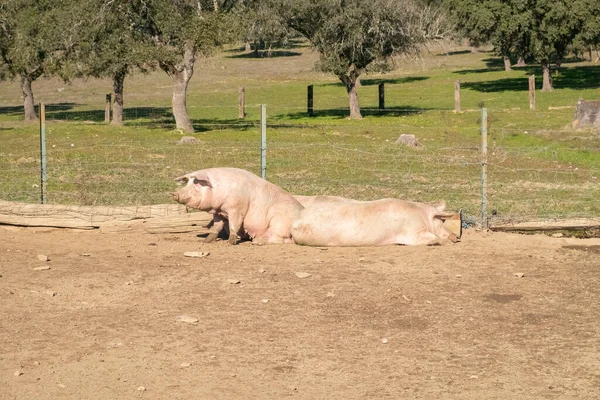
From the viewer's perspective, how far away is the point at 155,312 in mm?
8766

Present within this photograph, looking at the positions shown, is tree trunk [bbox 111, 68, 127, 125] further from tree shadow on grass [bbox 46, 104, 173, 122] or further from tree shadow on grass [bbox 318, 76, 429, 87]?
tree shadow on grass [bbox 318, 76, 429, 87]

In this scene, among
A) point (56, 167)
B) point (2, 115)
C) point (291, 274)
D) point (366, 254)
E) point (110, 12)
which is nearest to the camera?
point (291, 274)

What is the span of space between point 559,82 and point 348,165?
117ft

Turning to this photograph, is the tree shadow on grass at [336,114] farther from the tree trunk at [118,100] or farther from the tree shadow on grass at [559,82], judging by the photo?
the tree shadow on grass at [559,82]

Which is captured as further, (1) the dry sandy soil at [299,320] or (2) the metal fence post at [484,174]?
(2) the metal fence post at [484,174]

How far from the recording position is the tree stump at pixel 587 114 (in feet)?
84.2

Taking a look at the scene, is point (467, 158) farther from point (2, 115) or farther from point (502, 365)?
point (2, 115)

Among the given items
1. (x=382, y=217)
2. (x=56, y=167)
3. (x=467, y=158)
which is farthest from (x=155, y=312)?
(x=467, y=158)

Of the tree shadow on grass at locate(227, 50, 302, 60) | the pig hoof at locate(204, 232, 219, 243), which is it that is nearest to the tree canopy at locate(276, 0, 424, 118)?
the pig hoof at locate(204, 232, 219, 243)

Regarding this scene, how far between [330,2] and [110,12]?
8.20 metres

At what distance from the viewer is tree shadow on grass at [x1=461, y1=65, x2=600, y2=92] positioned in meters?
48.8

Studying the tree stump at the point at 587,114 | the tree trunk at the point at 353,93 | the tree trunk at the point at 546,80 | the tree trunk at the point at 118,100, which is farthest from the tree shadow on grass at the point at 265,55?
the tree stump at the point at 587,114

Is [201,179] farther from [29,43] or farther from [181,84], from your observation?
[29,43]

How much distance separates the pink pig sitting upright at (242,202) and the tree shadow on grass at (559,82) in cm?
3780
